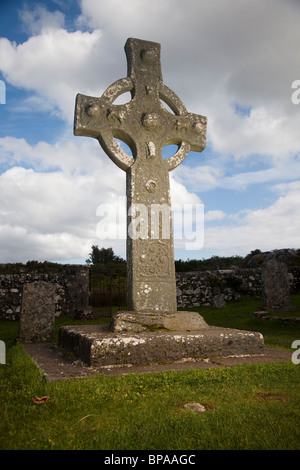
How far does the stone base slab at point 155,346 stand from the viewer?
3.35 metres

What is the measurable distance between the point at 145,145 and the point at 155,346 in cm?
285

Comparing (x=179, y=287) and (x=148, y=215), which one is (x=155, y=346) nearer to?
(x=148, y=215)

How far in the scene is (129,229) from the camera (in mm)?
4605

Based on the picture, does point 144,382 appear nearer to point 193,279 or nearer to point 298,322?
point 298,322

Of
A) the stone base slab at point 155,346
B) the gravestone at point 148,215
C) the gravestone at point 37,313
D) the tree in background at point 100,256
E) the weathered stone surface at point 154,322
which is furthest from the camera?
the tree in background at point 100,256

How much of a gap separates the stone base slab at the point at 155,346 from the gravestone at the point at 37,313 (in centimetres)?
339

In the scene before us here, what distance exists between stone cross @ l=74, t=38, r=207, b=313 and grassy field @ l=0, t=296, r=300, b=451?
158 cm

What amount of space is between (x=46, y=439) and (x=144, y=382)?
45.3 inches

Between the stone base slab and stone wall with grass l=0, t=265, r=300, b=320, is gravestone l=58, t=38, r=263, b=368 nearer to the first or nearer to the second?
the stone base slab

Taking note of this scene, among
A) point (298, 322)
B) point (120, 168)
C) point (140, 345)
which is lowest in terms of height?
point (298, 322)

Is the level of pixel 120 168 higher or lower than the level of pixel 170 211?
higher

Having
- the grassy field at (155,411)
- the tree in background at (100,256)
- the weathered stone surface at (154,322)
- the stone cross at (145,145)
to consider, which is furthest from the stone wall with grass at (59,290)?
the tree in background at (100,256)

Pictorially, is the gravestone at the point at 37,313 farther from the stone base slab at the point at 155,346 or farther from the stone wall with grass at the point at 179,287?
the stone base slab at the point at 155,346
